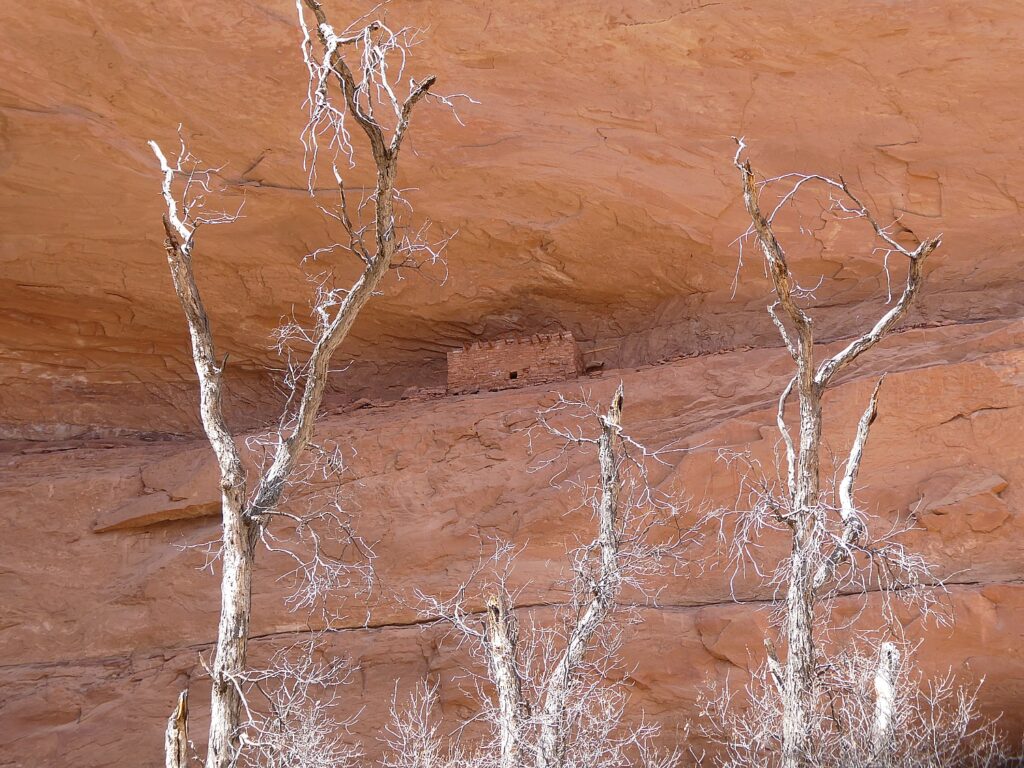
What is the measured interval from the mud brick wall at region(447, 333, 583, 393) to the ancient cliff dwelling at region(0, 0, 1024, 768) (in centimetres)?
5

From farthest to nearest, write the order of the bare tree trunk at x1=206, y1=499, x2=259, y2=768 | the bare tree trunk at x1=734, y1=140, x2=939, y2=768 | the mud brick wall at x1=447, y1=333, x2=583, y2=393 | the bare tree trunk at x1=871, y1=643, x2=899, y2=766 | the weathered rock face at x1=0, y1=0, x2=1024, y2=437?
the mud brick wall at x1=447, y1=333, x2=583, y2=393 < the weathered rock face at x1=0, y1=0, x2=1024, y2=437 < the bare tree trunk at x1=871, y1=643, x2=899, y2=766 < the bare tree trunk at x1=734, y1=140, x2=939, y2=768 < the bare tree trunk at x1=206, y1=499, x2=259, y2=768

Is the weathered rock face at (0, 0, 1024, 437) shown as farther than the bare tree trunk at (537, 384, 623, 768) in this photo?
Yes

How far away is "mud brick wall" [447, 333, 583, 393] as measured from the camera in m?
11.5

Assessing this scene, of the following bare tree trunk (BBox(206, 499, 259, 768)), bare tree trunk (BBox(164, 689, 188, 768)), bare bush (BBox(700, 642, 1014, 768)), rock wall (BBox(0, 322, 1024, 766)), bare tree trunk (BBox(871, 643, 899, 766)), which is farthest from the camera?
rock wall (BBox(0, 322, 1024, 766))

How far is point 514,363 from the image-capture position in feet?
38.3

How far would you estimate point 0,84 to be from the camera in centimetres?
1006

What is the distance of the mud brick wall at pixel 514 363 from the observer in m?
11.5

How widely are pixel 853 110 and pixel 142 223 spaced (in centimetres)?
685

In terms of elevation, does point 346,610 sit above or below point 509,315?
below

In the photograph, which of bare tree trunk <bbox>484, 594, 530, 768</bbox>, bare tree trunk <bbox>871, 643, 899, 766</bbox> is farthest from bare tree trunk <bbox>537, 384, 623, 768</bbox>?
bare tree trunk <bbox>871, 643, 899, 766</bbox>

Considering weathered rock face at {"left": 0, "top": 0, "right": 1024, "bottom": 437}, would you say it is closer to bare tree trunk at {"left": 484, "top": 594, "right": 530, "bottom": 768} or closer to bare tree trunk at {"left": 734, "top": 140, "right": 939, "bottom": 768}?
bare tree trunk at {"left": 734, "top": 140, "right": 939, "bottom": 768}

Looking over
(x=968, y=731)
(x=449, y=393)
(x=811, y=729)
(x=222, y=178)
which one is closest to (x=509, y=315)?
(x=449, y=393)

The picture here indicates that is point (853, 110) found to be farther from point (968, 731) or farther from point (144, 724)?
point (144, 724)

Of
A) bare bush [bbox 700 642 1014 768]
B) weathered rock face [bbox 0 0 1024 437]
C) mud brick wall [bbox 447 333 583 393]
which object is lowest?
bare bush [bbox 700 642 1014 768]
